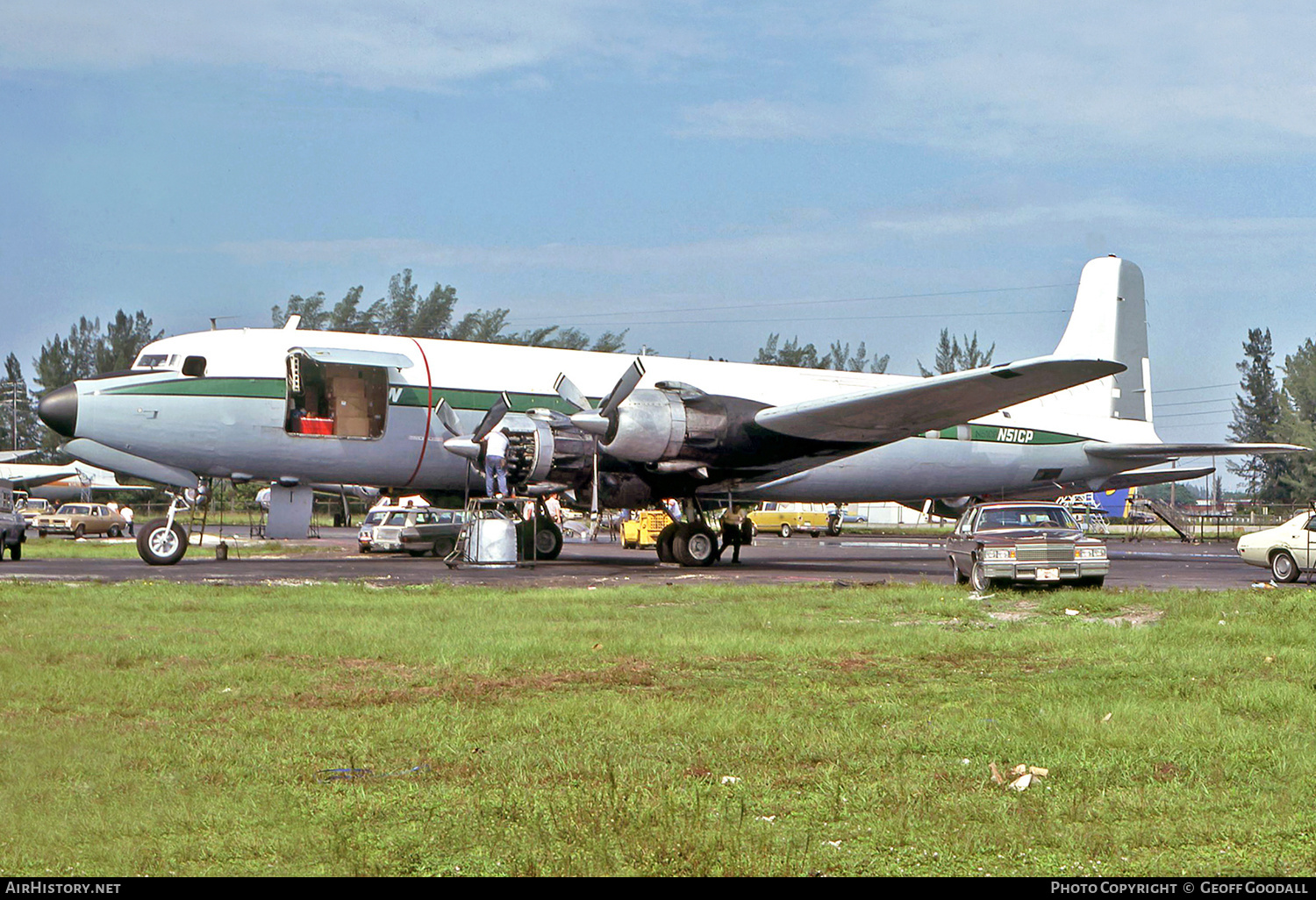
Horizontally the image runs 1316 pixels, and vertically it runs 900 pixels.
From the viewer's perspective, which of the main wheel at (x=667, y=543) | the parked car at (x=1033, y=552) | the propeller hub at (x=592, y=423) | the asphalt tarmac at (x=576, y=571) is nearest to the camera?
the parked car at (x=1033, y=552)

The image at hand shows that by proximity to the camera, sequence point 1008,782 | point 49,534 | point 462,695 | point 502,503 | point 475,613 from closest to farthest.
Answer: point 1008,782, point 462,695, point 475,613, point 502,503, point 49,534

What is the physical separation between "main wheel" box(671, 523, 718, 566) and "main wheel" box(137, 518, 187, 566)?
9899 millimetres

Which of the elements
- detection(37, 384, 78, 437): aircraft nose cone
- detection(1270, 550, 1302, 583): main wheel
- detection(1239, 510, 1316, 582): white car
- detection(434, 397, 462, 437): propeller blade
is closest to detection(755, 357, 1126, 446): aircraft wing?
detection(1239, 510, 1316, 582): white car

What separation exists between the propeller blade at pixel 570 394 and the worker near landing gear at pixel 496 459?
260cm

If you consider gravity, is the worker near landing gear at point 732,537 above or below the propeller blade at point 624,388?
below

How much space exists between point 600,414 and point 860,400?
497 centimetres

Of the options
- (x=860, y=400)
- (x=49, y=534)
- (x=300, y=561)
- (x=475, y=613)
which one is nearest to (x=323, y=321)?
(x=49, y=534)

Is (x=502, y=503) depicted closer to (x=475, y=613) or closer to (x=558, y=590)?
(x=558, y=590)

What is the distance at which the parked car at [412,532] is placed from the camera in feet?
102

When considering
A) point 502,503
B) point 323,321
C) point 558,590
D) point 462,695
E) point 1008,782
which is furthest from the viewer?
point 323,321

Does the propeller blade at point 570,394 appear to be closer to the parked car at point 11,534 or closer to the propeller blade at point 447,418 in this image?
the propeller blade at point 447,418

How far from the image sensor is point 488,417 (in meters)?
24.4

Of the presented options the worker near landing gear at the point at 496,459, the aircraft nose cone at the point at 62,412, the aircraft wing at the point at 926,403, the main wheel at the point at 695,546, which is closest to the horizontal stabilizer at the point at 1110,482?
the aircraft wing at the point at 926,403

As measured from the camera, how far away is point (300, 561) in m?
26.3
